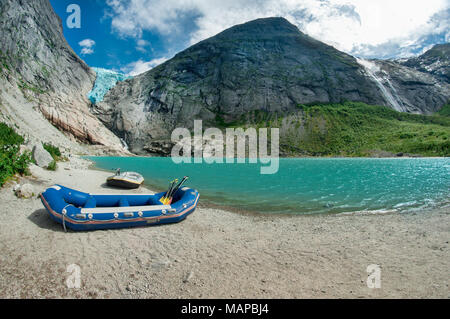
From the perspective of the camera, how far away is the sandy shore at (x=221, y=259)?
4.94 m

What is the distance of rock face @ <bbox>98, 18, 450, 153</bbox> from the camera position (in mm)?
115062

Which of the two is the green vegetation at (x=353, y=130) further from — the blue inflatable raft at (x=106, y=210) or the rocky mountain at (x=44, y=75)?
the blue inflatable raft at (x=106, y=210)

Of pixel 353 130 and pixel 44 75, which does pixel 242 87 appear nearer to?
pixel 353 130

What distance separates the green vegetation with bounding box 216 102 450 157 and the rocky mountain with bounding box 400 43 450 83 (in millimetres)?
55383

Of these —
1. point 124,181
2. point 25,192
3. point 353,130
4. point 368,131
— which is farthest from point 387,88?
point 25,192

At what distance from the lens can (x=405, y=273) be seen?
5.68 meters

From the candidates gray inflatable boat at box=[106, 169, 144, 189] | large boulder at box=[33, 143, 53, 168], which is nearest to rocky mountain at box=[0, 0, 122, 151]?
large boulder at box=[33, 143, 53, 168]

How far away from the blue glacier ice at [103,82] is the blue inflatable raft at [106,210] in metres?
127

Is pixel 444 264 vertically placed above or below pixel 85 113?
below

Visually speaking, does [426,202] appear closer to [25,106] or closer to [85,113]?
[25,106]

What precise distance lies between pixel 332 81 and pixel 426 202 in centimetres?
13723

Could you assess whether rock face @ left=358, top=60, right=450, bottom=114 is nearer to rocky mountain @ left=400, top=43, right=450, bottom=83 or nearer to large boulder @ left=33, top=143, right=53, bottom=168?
rocky mountain @ left=400, top=43, right=450, bottom=83
